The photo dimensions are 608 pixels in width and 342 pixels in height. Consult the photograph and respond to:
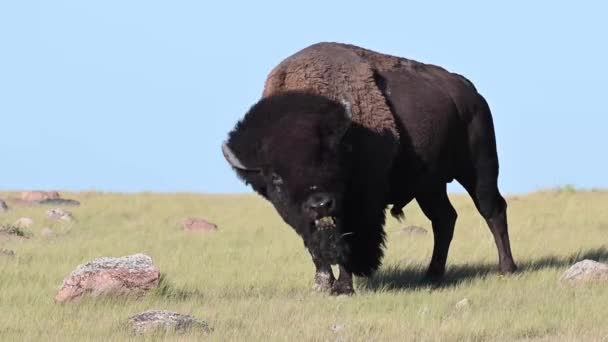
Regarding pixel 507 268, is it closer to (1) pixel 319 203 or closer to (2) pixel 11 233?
(1) pixel 319 203

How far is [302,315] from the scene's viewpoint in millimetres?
7957

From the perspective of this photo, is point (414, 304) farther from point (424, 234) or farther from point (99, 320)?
point (424, 234)

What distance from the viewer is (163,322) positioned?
709 cm

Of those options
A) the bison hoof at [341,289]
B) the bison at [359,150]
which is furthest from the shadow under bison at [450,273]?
the bison hoof at [341,289]

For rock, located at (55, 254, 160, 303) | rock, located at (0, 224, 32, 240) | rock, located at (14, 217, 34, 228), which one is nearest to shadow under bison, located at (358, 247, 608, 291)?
rock, located at (55, 254, 160, 303)

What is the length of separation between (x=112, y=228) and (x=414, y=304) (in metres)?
11.9

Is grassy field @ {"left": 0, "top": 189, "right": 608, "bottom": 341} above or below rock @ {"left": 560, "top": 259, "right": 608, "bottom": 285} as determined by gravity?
below

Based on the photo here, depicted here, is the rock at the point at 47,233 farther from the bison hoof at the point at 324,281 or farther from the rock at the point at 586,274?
the rock at the point at 586,274

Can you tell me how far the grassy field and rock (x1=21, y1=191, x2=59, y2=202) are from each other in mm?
7175

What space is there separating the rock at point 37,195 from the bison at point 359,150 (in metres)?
17.2

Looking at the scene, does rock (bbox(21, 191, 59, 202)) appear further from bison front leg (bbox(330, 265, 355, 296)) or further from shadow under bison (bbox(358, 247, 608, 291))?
bison front leg (bbox(330, 265, 355, 296))

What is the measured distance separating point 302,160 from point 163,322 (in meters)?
2.08

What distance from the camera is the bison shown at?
29.0 ft

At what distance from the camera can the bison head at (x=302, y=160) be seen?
340 inches
